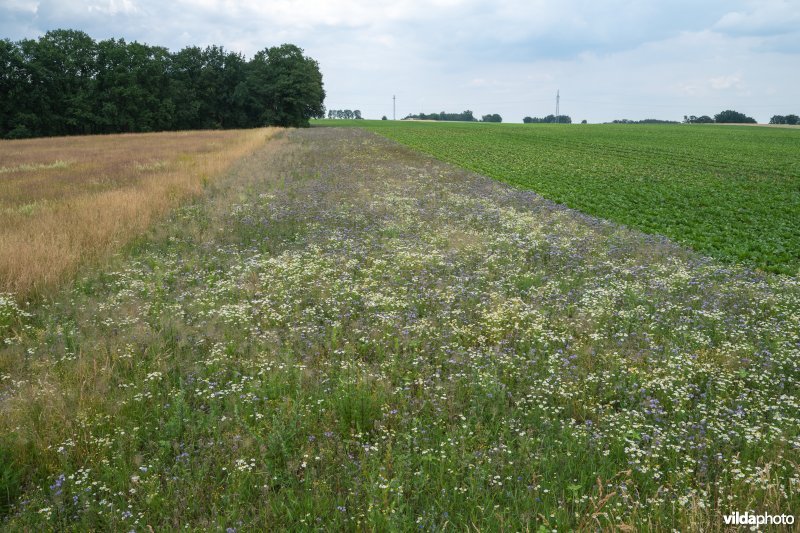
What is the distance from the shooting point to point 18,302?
8438mm

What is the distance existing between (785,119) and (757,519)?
7095 inches

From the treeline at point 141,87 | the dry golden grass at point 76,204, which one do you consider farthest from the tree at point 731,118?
the dry golden grass at point 76,204

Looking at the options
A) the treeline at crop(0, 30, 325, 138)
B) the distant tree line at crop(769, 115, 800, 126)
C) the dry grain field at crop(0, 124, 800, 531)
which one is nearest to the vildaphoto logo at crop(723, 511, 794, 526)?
the dry grain field at crop(0, 124, 800, 531)

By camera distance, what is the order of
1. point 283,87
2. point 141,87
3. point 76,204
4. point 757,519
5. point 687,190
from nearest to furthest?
point 757,519
point 76,204
point 687,190
point 141,87
point 283,87

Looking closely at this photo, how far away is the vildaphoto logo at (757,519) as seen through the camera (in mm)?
3742

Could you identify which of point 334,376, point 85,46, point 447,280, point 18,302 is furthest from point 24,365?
point 85,46

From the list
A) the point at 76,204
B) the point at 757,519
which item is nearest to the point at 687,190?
the point at 757,519

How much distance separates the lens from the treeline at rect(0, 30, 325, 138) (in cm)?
6253

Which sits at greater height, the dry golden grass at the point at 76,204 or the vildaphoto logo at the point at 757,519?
the dry golden grass at the point at 76,204

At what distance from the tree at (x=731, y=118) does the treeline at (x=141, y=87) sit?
12707 cm

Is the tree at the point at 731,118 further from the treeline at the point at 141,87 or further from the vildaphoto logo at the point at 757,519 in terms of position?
the vildaphoto logo at the point at 757,519

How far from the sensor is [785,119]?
138250 millimetres

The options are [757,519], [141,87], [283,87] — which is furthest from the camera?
[283,87]

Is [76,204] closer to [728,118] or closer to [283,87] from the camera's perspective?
[283,87]
